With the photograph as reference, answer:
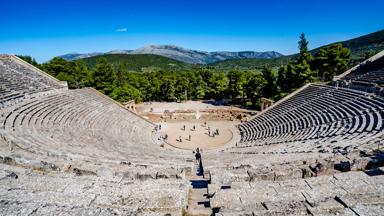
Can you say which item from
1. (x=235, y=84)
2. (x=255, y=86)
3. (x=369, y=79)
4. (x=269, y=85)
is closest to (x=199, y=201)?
(x=369, y=79)

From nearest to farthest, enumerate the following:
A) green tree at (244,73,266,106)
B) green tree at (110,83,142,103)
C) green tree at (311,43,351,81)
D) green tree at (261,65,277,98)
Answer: green tree at (110,83,142,103) < green tree at (311,43,351,81) < green tree at (261,65,277,98) < green tree at (244,73,266,106)

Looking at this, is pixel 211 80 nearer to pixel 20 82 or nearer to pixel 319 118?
pixel 319 118

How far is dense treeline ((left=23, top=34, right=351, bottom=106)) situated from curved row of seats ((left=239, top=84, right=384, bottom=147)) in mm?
7799

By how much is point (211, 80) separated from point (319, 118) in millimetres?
31847

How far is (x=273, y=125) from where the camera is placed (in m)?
23.7

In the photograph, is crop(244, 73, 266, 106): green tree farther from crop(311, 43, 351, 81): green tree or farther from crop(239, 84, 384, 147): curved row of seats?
crop(239, 84, 384, 147): curved row of seats

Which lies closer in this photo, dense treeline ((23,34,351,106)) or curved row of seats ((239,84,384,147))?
curved row of seats ((239,84,384,147))

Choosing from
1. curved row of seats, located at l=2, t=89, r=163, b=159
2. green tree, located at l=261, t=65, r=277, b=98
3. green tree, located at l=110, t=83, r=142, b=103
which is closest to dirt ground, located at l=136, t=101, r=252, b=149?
green tree, located at l=110, t=83, r=142, b=103

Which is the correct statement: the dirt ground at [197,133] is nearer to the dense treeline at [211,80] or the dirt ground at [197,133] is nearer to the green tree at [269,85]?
the dense treeline at [211,80]

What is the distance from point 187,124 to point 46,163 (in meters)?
23.7

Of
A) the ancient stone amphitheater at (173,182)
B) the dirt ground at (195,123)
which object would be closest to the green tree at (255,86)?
the dirt ground at (195,123)

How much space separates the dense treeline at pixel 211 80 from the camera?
1474 inches

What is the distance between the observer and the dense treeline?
37.4 m

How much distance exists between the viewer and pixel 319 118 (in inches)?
795
